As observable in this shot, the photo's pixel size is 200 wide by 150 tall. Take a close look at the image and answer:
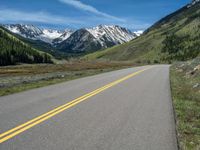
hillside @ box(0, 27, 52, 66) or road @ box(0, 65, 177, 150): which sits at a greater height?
hillside @ box(0, 27, 52, 66)

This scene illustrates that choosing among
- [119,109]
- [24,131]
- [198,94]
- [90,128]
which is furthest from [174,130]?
[198,94]

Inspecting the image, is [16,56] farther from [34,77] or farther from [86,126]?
[86,126]

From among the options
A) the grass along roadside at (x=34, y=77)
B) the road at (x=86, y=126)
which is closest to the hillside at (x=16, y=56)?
the grass along roadside at (x=34, y=77)

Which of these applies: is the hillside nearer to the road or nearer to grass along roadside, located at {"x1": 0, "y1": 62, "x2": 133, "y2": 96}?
grass along roadside, located at {"x1": 0, "y1": 62, "x2": 133, "y2": 96}

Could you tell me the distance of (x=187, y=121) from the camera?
32.8 feet

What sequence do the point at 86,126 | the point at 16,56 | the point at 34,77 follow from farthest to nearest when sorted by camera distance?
the point at 16,56 < the point at 34,77 < the point at 86,126

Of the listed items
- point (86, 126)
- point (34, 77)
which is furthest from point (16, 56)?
point (86, 126)

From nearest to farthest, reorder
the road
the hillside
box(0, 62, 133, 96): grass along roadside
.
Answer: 1. the road
2. box(0, 62, 133, 96): grass along roadside
3. the hillside

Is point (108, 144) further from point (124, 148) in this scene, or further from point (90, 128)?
point (90, 128)

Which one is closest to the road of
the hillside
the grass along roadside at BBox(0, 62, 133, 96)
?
the grass along roadside at BBox(0, 62, 133, 96)

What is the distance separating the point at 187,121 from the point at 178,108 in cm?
268

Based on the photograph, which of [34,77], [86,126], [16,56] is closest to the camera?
[86,126]

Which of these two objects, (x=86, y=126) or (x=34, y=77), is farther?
(x=34, y=77)

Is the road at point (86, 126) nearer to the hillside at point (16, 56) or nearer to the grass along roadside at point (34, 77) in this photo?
the grass along roadside at point (34, 77)
